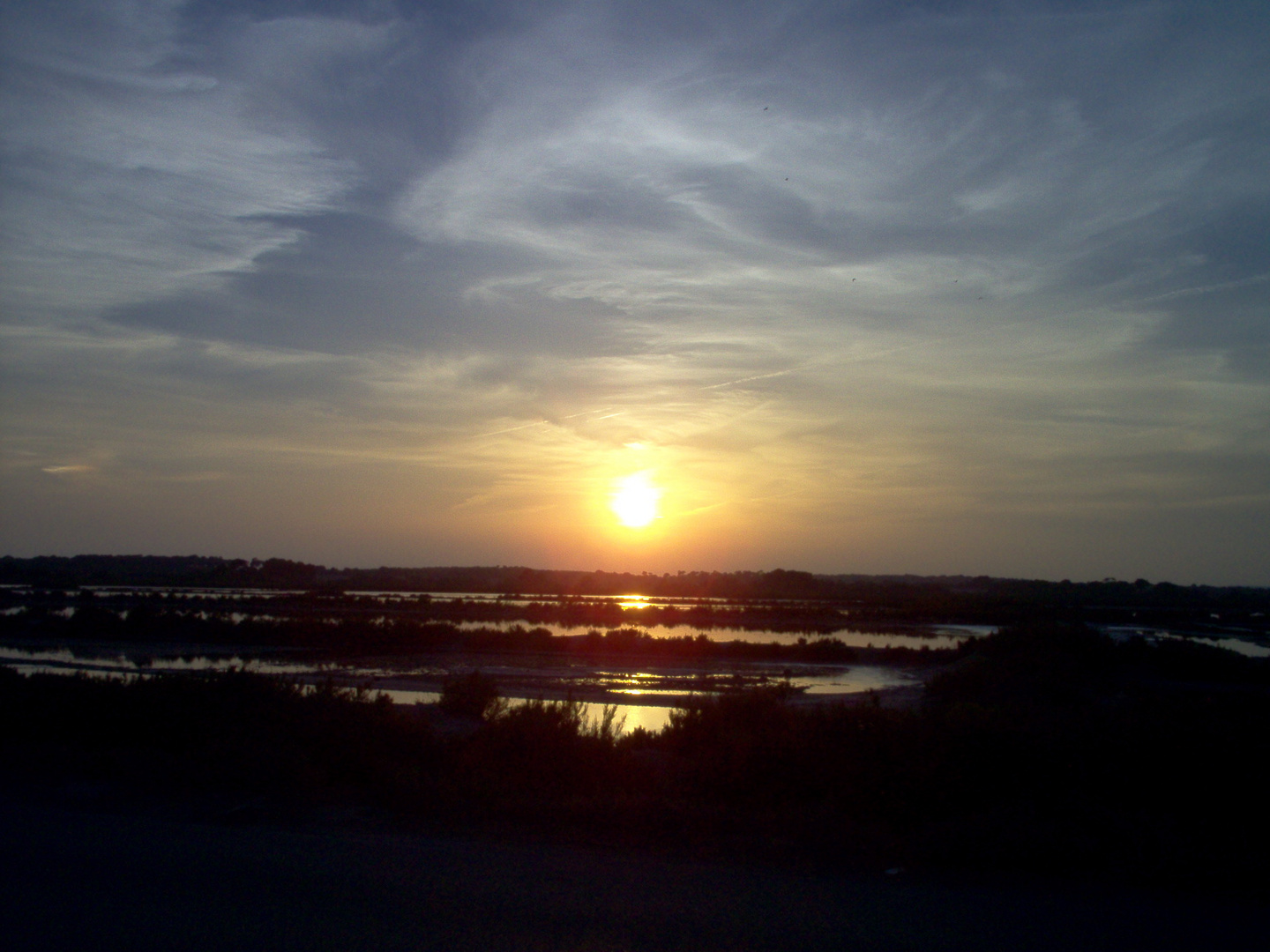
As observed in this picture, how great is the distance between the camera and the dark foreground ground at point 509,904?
6.10 m

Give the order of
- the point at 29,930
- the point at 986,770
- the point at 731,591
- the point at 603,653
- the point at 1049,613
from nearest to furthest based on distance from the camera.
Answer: the point at 29,930 → the point at 986,770 → the point at 603,653 → the point at 1049,613 → the point at 731,591

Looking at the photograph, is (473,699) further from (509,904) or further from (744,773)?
(509,904)

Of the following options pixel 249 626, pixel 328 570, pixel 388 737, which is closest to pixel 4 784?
pixel 388 737

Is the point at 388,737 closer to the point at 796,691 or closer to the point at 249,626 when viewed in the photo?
the point at 796,691

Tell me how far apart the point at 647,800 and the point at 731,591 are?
12755 centimetres

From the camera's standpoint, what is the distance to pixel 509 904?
6738 mm

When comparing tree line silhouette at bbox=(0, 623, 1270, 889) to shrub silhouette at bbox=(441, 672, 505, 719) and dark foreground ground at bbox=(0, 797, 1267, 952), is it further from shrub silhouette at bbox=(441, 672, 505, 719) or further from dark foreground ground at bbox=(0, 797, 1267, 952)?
shrub silhouette at bbox=(441, 672, 505, 719)

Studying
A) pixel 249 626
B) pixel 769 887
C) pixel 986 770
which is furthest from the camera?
pixel 249 626

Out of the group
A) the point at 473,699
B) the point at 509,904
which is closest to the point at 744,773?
the point at 509,904

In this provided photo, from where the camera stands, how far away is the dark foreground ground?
240 inches

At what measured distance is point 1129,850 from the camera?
811cm

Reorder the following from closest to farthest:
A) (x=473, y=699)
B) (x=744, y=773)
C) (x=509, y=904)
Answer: (x=509, y=904) → (x=744, y=773) → (x=473, y=699)

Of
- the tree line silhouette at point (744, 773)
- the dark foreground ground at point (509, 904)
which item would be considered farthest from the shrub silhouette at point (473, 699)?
the dark foreground ground at point (509, 904)

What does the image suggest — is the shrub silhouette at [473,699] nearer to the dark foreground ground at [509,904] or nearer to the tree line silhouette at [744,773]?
the tree line silhouette at [744,773]
